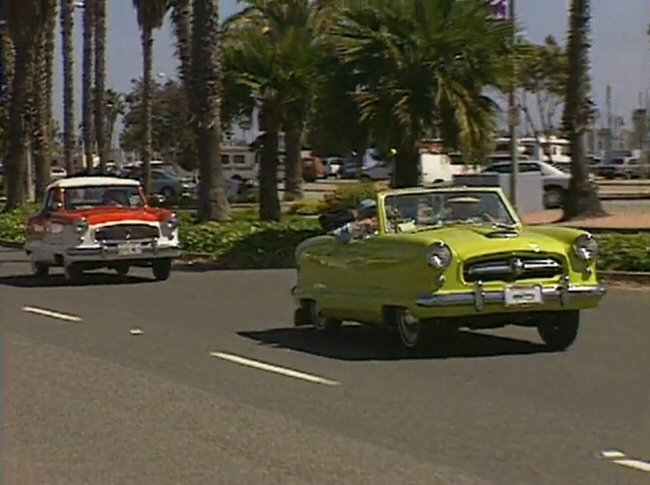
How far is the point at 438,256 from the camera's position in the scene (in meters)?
13.6

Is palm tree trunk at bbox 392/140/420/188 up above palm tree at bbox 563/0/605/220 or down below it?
below

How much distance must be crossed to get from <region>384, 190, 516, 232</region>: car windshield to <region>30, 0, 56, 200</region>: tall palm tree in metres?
31.5

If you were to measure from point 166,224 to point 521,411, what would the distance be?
14.2m

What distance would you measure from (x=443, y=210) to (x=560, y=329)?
1697 mm

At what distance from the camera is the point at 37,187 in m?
49.0

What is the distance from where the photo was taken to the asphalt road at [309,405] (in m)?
9.13

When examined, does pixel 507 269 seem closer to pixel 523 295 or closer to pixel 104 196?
pixel 523 295

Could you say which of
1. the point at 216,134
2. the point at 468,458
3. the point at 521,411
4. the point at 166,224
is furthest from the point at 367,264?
the point at 216,134

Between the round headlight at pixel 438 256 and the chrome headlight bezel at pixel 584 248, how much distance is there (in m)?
1.30

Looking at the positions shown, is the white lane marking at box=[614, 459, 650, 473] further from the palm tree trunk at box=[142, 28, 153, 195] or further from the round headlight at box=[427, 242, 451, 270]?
the palm tree trunk at box=[142, 28, 153, 195]

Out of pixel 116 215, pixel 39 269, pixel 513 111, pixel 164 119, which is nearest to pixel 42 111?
pixel 513 111

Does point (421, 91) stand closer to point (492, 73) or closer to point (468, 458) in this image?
point (492, 73)

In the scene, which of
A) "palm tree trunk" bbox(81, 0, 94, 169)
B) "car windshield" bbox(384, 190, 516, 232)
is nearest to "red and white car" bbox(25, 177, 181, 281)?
"car windshield" bbox(384, 190, 516, 232)

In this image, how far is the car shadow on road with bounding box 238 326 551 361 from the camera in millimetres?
14273
